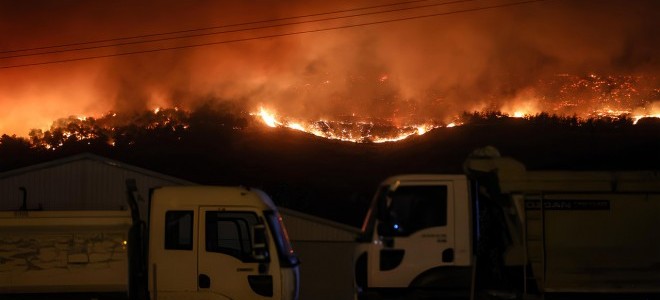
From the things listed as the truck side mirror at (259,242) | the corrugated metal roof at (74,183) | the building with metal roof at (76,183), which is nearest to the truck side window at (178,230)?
the truck side mirror at (259,242)

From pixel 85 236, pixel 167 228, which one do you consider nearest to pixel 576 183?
pixel 167 228

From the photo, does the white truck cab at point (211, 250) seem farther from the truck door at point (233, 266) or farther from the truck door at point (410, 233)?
the truck door at point (410, 233)

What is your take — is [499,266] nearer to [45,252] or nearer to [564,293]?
[564,293]

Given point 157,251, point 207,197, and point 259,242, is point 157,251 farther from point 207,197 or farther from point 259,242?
point 259,242

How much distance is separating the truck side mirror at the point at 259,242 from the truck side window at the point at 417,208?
189 centimetres

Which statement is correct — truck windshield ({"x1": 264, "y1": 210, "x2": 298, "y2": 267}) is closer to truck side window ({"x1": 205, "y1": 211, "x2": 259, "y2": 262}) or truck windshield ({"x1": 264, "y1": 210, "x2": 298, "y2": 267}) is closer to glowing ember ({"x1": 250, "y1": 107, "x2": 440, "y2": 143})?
truck side window ({"x1": 205, "y1": 211, "x2": 259, "y2": 262})

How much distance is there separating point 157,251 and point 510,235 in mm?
5192

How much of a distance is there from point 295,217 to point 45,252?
41.6 ft

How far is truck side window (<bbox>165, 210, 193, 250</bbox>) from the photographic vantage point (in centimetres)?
1257

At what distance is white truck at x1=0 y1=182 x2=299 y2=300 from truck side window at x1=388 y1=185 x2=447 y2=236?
179 cm

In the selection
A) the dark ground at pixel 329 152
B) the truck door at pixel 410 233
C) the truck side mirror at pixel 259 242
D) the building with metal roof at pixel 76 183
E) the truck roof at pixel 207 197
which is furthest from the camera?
the dark ground at pixel 329 152

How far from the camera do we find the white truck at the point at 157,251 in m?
12.1

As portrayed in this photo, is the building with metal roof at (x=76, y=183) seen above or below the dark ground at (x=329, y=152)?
below

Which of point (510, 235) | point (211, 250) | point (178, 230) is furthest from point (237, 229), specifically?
point (510, 235)
